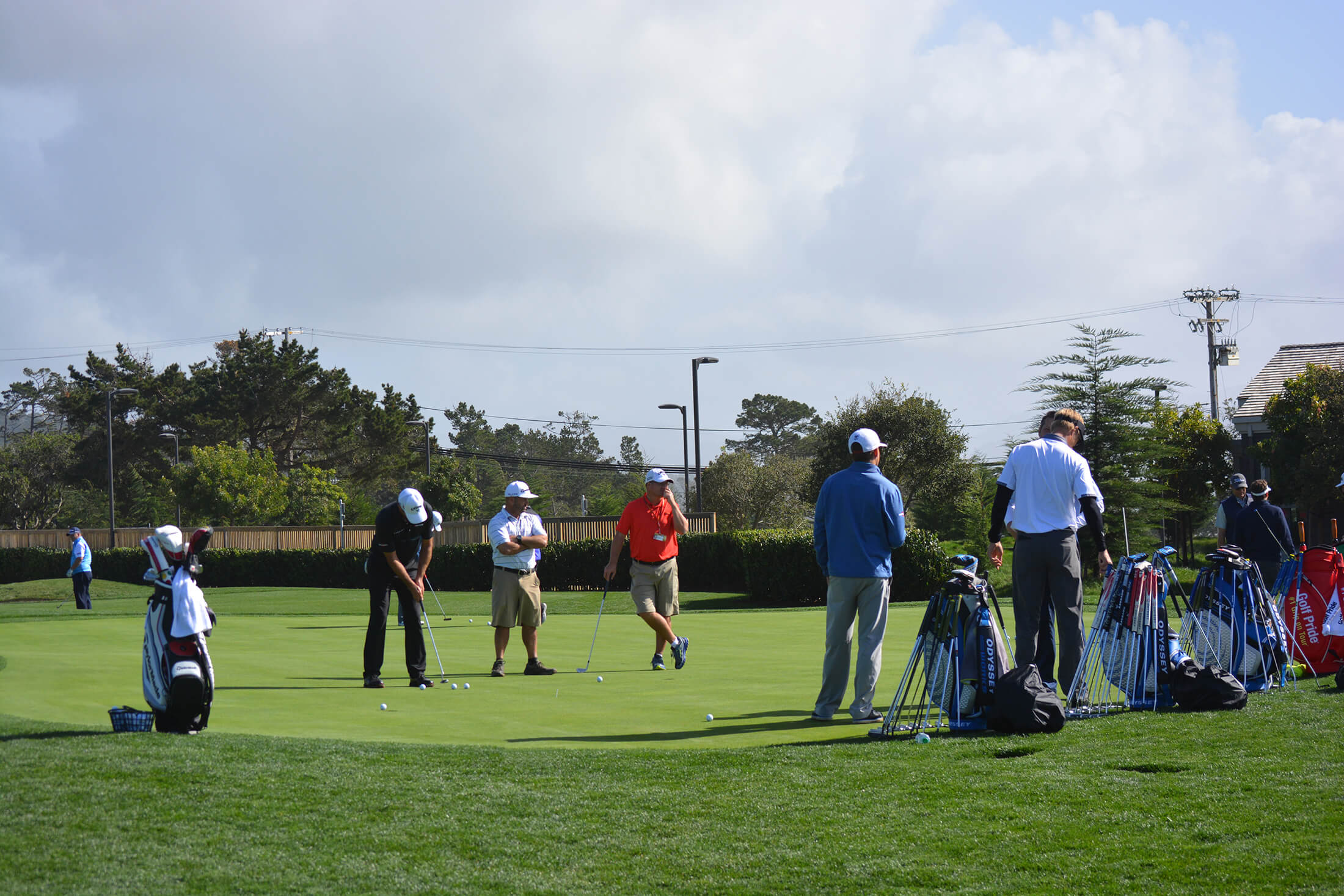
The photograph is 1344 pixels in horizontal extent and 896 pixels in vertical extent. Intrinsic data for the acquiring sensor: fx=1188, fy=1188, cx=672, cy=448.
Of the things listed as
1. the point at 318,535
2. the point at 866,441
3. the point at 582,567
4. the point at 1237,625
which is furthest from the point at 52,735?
the point at 318,535

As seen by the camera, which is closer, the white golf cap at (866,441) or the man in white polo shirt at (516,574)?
the white golf cap at (866,441)

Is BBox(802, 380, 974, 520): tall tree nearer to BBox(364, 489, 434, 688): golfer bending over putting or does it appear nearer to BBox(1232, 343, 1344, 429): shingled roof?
BBox(1232, 343, 1344, 429): shingled roof

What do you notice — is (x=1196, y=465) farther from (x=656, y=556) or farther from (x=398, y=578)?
(x=398, y=578)

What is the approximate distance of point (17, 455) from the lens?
69125mm

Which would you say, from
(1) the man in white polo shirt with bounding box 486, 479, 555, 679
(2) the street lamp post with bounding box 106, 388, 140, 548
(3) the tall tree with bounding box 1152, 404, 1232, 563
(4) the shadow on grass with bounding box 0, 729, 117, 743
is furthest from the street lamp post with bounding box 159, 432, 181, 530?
(4) the shadow on grass with bounding box 0, 729, 117, 743

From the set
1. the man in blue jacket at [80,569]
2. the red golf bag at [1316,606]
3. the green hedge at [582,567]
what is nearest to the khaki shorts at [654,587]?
the red golf bag at [1316,606]

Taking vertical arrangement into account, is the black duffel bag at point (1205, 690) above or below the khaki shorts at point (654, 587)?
below

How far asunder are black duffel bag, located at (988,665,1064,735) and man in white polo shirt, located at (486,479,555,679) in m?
5.03

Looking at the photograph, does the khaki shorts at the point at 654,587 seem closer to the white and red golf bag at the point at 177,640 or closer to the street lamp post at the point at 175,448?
the white and red golf bag at the point at 177,640

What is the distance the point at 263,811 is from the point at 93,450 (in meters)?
67.6

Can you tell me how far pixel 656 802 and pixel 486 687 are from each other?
196 inches

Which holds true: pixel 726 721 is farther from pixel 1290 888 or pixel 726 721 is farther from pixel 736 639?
pixel 736 639

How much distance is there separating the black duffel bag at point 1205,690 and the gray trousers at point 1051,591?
65 centimetres

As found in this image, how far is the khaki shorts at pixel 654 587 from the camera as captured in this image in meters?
11.2
